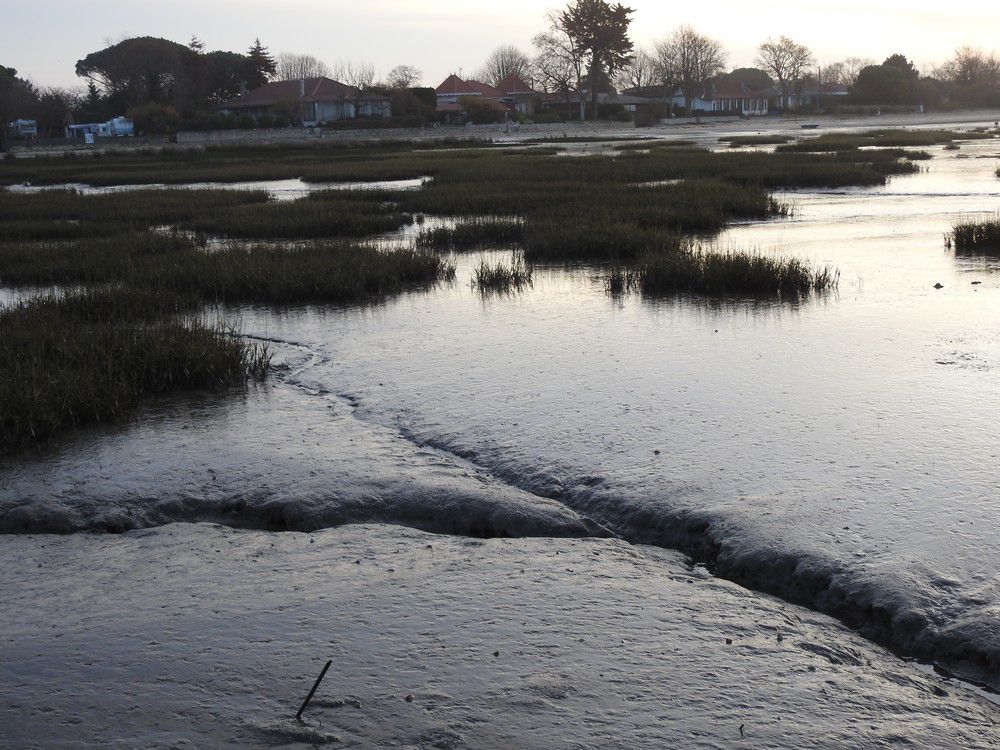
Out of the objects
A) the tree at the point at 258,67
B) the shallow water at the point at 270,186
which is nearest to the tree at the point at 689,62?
the tree at the point at 258,67

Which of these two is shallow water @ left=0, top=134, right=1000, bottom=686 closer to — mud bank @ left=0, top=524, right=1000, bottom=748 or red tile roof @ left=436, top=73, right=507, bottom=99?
mud bank @ left=0, top=524, right=1000, bottom=748

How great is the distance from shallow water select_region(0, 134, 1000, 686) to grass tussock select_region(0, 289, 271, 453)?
0.30 m

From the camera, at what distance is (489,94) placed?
4476 inches

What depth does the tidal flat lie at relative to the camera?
3.94 metres

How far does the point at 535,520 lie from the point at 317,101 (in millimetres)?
94810

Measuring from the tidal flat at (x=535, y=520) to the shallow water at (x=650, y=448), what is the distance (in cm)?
3

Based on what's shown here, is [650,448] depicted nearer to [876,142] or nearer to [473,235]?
[473,235]

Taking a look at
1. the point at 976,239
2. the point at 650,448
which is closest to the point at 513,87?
the point at 976,239

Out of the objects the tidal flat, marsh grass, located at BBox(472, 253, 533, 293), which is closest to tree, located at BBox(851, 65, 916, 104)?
the tidal flat

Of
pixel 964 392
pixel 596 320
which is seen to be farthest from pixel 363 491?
pixel 596 320

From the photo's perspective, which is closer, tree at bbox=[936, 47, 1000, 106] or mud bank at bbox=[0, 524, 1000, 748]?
mud bank at bbox=[0, 524, 1000, 748]

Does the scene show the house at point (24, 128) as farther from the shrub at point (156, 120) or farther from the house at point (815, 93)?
the house at point (815, 93)

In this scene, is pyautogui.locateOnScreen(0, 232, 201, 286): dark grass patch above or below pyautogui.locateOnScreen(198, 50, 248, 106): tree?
below

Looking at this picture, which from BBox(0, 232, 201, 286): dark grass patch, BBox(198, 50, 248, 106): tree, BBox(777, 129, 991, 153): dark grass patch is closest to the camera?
BBox(0, 232, 201, 286): dark grass patch
